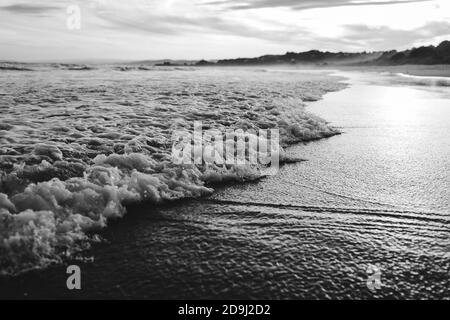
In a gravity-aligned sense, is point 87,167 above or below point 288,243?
above

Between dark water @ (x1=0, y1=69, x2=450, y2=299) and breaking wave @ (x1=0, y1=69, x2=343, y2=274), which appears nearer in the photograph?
dark water @ (x1=0, y1=69, x2=450, y2=299)

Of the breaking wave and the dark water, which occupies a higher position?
the breaking wave

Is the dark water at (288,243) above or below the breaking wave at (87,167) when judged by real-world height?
below
